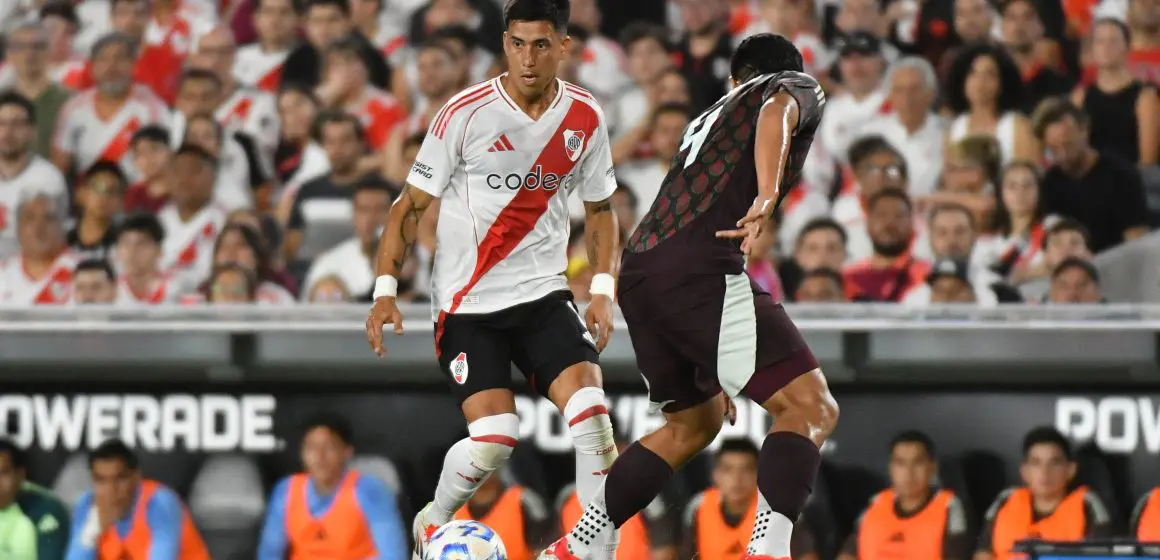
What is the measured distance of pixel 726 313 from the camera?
5133 mm

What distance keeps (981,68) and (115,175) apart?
5.05 meters

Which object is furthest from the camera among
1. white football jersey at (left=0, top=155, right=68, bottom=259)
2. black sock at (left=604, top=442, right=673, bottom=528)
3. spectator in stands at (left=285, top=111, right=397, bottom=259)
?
white football jersey at (left=0, top=155, right=68, bottom=259)

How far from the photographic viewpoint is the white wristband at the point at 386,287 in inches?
225

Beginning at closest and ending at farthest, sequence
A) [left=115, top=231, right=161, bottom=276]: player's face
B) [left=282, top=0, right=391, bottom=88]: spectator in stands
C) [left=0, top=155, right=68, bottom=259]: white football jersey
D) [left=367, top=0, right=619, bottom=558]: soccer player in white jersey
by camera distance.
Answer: [left=367, top=0, right=619, bottom=558]: soccer player in white jersey, [left=115, top=231, right=161, bottom=276]: player's face, [left=0, top=155, right=68, bottom=259]: white football jersey, [left=282, top=0, right=391, bottom=88]: spectator in stands

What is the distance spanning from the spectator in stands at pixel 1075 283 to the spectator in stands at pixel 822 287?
103 cm

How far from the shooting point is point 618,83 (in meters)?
10.5

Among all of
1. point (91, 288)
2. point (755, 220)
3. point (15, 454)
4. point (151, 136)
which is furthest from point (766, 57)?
point (151, 136)

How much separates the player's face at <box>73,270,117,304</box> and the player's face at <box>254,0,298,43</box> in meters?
2.73

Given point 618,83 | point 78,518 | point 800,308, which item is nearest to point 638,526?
point 800,308

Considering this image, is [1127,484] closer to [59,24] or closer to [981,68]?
[981,68]

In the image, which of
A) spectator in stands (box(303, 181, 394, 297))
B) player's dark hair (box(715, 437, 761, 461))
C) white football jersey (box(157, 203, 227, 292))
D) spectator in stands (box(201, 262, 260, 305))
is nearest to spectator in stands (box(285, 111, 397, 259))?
spectator in stands (box(303, 181, 394, 297))

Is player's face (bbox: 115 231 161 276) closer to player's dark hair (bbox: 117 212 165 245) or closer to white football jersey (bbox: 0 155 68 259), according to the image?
player's dark hair (bbox: 117 212 165 245)

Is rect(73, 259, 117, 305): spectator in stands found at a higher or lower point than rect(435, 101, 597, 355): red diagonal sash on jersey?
higher

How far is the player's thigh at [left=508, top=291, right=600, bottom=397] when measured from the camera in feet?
19.2
